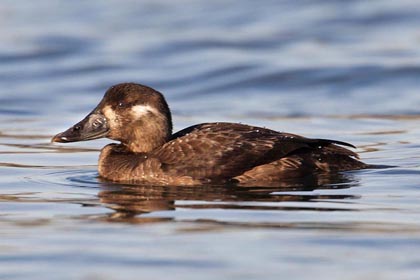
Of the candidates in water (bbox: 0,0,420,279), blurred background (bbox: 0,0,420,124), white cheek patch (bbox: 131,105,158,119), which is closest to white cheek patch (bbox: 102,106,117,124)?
white cheek patch (bbox: 131,105,158,119)

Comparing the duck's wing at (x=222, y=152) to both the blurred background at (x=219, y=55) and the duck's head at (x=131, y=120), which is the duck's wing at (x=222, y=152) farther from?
the blurred background at (x=219, y=55)

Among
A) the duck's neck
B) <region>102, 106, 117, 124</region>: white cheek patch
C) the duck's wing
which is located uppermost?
<region>102, 106, 117, 124</region>: white cheek patch

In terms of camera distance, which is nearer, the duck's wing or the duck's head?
the duck's wing

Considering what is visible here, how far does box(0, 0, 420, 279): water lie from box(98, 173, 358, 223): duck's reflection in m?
0.02

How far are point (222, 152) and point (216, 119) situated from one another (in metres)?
5.92

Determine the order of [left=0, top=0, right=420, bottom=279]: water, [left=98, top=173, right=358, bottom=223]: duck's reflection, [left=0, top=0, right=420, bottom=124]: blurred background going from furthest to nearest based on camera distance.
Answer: [left=0, top=0, right=420, bottom=124]: blurred background
[left=98, top=173, right=358, bottom=223]: duck's reflection
[left=0, top=0, right=420, bottom=279]: water

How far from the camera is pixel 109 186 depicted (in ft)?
36.1

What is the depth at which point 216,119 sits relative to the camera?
54.9 ft

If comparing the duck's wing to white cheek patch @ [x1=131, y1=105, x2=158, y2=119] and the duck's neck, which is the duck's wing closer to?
the duck's neck

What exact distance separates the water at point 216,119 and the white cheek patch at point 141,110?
2.25 feet

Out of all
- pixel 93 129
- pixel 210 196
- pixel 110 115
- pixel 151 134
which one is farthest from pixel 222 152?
pixel 93 129

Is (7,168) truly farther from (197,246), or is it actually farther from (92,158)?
(197,246)

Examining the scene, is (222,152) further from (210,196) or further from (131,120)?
(131,120)

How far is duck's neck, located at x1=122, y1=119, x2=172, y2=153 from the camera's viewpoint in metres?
11.4
